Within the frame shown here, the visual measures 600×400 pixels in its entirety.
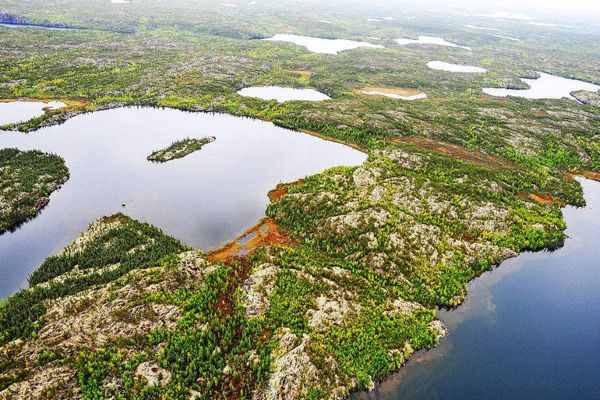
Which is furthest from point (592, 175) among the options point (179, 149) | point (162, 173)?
point (162, 173)

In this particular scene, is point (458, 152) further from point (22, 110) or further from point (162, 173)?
point (22, 110)

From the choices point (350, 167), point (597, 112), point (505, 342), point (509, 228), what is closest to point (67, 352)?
point (505, 342)

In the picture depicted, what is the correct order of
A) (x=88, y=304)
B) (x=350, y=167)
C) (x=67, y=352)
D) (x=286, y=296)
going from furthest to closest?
(x=350, y=167), (x=286, y=296), (x=88, y=304), (x=67, y=352)

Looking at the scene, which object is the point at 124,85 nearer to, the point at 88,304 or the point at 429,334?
the point at 88,304

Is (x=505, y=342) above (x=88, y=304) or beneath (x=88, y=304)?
beneath

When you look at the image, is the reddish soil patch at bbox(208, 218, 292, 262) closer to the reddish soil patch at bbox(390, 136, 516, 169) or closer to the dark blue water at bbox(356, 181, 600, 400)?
the dark blue water at bbox(356, 181, 600, 400)

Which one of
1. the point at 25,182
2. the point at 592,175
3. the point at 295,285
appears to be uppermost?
the point at 295,285

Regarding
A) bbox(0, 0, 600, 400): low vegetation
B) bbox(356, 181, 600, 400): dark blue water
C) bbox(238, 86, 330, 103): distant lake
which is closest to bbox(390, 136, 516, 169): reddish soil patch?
bbox(0, 0, 600, 400): low vegetation
